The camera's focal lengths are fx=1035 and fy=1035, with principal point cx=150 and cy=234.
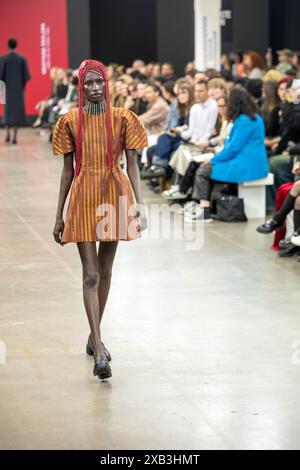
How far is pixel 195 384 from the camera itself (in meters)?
4.82

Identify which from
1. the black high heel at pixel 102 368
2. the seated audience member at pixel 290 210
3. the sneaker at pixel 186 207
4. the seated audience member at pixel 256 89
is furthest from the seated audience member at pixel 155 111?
the black high heel at pixel 102 368

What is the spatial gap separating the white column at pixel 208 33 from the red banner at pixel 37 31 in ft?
23.6

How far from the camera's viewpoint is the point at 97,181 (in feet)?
16.3

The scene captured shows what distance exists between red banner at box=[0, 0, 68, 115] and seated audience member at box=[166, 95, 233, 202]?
38.1 ft

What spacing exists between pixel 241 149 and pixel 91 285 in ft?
14.8

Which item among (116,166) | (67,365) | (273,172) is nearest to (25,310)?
(67,365)

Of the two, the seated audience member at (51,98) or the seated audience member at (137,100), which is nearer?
the seated audience member at (137,100)

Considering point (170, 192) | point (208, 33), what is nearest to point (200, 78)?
point (170, 192)

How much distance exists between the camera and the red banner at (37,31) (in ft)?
69.8

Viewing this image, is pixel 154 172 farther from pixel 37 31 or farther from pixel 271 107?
pixel 37 31

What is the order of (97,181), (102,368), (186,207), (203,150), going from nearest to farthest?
(102,368), (97,181), (186,207), (203,150)

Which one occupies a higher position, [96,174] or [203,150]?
[96,174]

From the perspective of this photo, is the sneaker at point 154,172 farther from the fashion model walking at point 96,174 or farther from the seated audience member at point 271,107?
the fashion model walking at point 96,174

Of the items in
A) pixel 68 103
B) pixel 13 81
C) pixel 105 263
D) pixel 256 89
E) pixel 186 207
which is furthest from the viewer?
pixel 13 81
